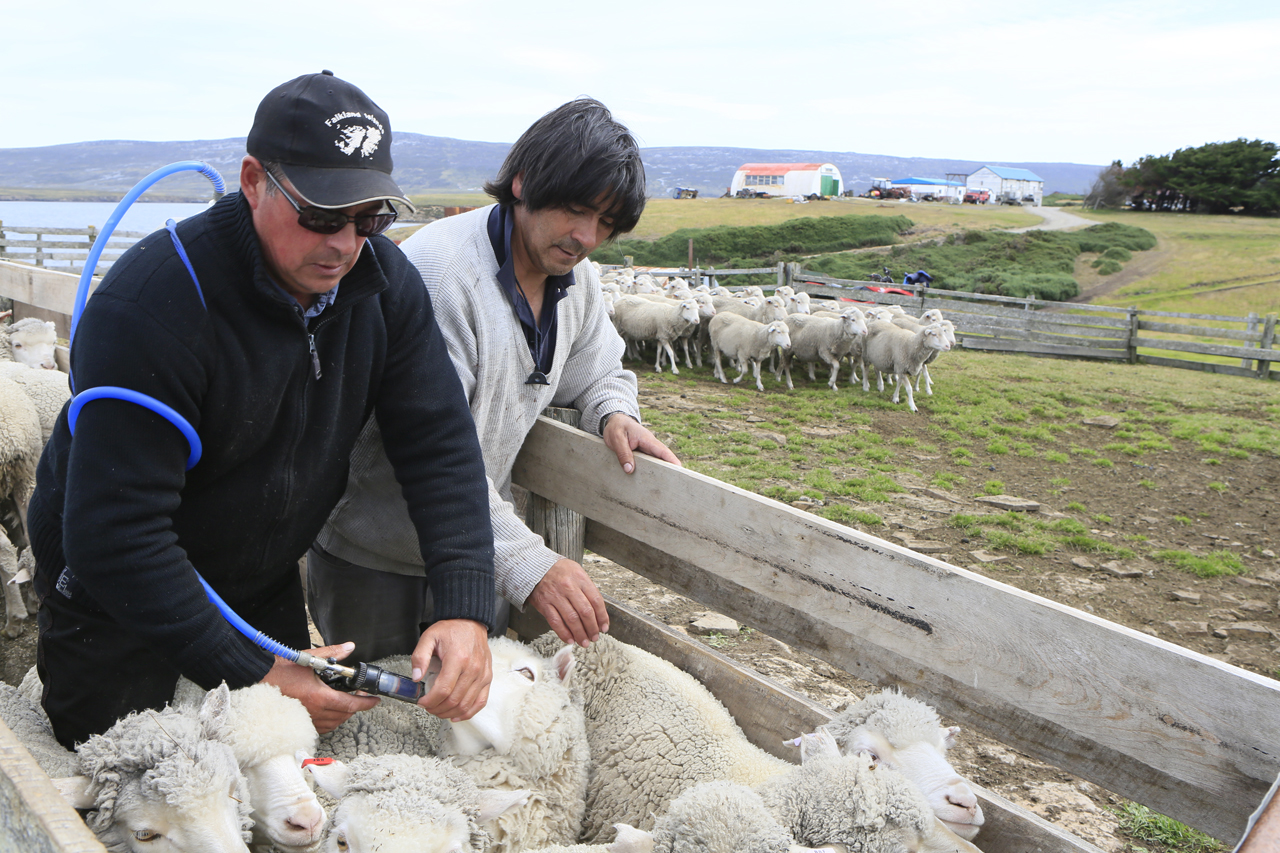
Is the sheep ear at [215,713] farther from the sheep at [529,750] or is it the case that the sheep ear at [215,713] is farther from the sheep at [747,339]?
the sheep at [747,339]

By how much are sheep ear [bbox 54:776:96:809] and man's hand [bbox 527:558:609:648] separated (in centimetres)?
99

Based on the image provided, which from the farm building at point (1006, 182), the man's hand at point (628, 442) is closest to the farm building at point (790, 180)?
the farm building at point (1006, 182)

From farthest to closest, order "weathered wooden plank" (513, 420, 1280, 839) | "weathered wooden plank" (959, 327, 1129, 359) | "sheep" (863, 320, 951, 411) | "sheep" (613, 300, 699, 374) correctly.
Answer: "weathered wooden plank" (959, 327, 1129, 359)
"sheep" (613, 300, 699, 374)
"sheep" (863, 320, 951, 411)
"weathered wooden plank" (513, 420, 1280, 839)

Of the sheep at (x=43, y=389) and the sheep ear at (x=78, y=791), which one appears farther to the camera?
the sheep at (x=43, y=389)

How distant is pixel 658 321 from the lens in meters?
14.8

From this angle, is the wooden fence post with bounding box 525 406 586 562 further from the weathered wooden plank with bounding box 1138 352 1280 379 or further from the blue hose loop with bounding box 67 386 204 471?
the weathered wooden plank with bounding box 1138 352 1280 379

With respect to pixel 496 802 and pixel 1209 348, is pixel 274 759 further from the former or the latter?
pixel 1209 348

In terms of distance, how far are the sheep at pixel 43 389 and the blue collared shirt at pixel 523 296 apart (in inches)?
123

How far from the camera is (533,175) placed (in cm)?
211

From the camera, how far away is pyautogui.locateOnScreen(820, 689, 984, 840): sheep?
5.27 feet

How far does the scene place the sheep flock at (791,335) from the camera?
514 inches

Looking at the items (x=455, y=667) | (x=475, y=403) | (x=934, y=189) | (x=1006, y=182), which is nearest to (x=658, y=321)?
(x=475, y=403)

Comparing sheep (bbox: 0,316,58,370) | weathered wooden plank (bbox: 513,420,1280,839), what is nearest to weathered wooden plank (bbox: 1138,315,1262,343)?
weathered wooden plank (bbox: 513,420,1280,839)

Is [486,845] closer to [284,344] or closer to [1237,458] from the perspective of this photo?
[284,344]
